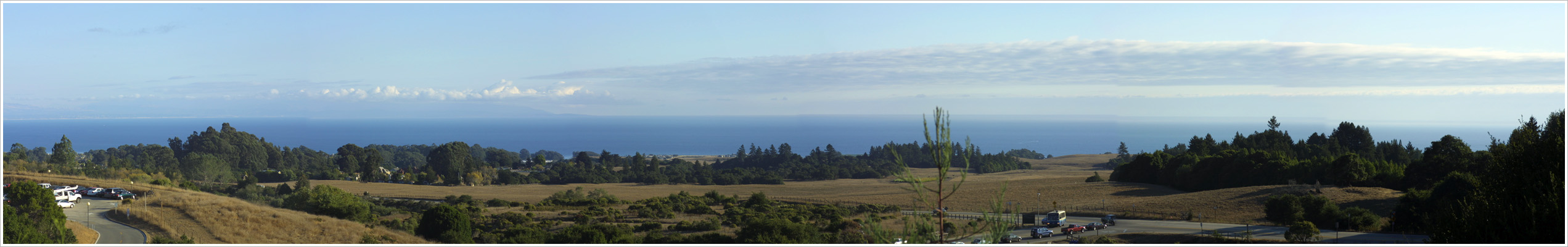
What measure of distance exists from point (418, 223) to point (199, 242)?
786 cm

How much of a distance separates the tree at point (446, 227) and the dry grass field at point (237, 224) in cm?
63

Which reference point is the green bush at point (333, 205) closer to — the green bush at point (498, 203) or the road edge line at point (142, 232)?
the road edge line at point (142, 232)

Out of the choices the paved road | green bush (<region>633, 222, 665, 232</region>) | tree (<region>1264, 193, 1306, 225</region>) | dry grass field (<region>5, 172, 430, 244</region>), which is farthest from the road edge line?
tree (<region>1264, 193, 1306, 225</region>)

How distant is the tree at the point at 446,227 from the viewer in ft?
86.3

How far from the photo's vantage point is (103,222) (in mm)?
27984

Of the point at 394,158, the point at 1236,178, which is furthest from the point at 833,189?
the point at 394,158

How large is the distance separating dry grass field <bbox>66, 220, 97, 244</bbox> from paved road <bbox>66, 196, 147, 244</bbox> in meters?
0.17

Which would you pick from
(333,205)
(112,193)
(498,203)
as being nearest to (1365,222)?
(333,205)

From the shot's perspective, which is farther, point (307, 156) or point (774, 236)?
point (307, 156)

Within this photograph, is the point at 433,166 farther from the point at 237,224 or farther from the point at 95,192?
the point at 237,224

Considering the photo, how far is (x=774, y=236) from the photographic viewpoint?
26000 millimetres

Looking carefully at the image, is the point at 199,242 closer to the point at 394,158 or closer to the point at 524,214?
the point at 524,214

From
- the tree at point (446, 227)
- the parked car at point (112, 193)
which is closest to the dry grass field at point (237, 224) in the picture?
the tree at point (446, 227)

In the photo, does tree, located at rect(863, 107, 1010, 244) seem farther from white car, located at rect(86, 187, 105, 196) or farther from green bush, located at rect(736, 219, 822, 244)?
white car, located at rect(86, 187, 105, 196)
